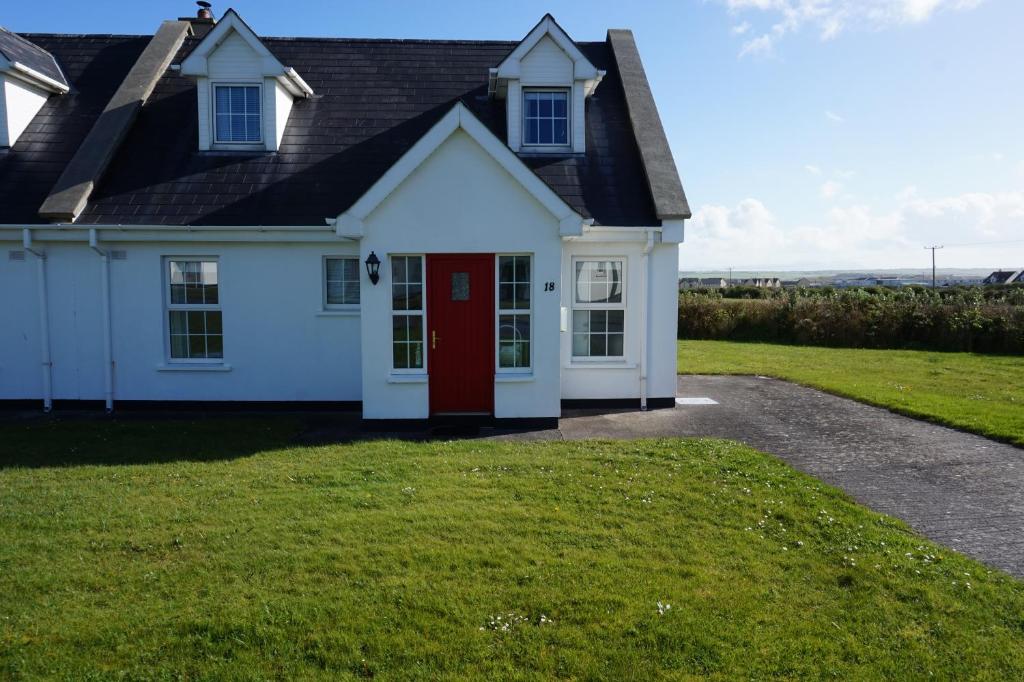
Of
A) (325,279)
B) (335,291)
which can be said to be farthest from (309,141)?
(335,291)

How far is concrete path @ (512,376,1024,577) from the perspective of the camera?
696 centimetres

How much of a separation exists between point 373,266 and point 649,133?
6.56 m

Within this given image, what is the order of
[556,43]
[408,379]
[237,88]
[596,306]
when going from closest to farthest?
[408,379] → [596,306] → [556,43] → [237,88]

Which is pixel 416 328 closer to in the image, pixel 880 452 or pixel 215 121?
pixel 215 121

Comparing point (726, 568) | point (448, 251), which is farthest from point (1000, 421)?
point (448, 251)

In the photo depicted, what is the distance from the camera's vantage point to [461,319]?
11047mm

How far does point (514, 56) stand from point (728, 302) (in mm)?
18387

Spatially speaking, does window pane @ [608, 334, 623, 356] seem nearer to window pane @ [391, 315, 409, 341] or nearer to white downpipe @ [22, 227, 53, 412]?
window pane @ [391, 315, 409, 341]

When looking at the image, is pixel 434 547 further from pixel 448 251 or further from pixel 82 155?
pixel 82 155

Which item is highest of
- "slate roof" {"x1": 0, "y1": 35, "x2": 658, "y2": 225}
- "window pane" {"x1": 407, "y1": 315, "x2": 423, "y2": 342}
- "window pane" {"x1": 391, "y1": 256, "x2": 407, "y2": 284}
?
"slate roof" {"x1": 0, "y1": 35, "x2": 658, "y2": 225}

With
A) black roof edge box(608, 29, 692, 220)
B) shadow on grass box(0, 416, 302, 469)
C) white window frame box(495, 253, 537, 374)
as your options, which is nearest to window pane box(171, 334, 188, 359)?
shadow on grass box(0, 416, 302, 469)

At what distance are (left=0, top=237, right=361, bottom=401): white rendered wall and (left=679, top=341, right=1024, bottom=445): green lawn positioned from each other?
10.1 m

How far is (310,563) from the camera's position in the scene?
5.77 metres

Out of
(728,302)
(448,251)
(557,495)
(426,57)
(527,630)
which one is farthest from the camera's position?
(728,302)
